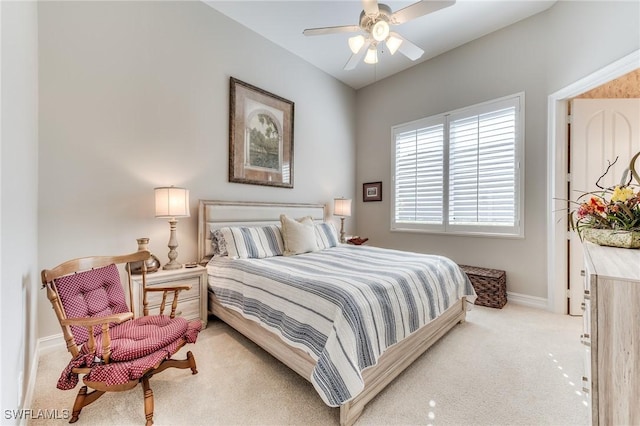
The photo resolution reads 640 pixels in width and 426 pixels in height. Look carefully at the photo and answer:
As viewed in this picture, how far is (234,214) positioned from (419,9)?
2720mm

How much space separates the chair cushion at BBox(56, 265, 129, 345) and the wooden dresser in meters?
2.51

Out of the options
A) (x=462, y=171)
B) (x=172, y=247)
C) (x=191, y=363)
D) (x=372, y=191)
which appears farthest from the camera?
(x=372, y=191)

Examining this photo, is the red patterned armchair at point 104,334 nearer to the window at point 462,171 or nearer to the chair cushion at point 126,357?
the chair cushion at point 126,357

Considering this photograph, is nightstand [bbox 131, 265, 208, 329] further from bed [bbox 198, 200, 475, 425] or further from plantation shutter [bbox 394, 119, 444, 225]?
plantation shutter [bbox 394, 119, 444, 225]

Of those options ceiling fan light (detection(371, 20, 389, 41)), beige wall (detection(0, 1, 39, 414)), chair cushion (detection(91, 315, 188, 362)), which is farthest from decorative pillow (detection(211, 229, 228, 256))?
ceiling fan light (detection(371, 20, 389, 41))

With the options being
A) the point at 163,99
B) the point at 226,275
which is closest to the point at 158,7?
the point at 163,99

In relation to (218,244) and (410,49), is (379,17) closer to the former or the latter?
(410,49)

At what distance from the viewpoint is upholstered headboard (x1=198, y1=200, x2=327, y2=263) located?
9.96ft

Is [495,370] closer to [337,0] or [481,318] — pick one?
[481,318]

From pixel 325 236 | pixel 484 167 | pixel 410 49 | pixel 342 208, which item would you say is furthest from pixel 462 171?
pixel 325 236

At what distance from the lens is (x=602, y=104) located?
2883 millimetres

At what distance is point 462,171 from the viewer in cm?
381

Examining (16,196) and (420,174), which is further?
(420,174)

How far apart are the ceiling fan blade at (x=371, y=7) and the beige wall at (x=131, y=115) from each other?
1917mm
